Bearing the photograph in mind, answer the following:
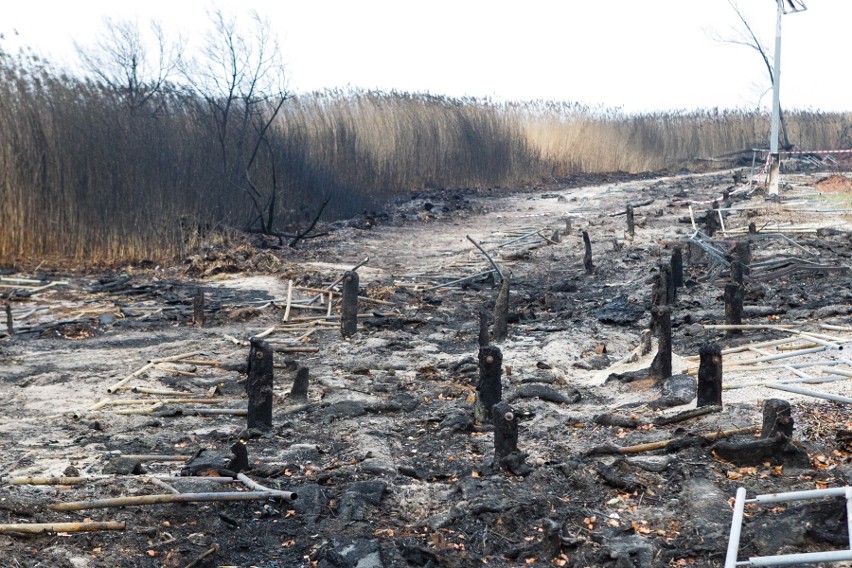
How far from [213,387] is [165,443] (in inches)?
51.6

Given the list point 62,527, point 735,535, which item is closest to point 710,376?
point 735,535

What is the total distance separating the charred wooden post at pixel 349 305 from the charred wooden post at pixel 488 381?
283cm

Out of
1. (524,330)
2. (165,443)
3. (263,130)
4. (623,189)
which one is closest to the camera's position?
(165,443)

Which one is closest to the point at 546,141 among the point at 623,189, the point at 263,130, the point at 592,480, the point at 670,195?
the point at 623,189

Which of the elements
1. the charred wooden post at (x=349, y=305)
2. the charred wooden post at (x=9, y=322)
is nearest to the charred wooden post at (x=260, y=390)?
the charred wooden post at (x=349, y=305)

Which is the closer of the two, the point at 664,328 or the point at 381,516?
the point at 381,516

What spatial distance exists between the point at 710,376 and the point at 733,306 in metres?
2.33

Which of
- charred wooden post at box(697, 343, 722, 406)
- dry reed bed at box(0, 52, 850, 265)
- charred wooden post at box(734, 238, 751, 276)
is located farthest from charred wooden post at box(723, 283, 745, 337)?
dry reed bed at box(0, 52, 850, 265)

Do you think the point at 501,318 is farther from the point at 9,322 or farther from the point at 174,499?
the point at 9,322

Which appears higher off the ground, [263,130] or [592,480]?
[263,130]

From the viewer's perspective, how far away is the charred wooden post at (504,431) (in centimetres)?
436

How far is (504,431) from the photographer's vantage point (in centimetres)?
439

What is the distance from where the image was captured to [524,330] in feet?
26.1

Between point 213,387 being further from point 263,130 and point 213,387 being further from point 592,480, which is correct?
point 263,130
